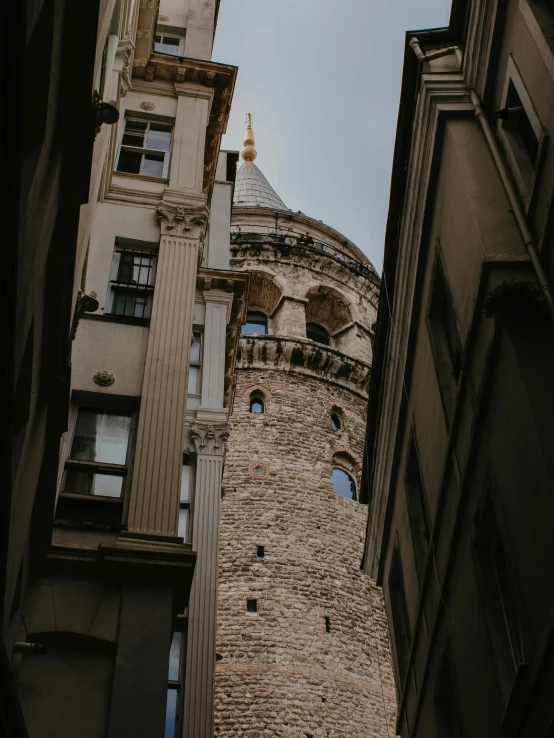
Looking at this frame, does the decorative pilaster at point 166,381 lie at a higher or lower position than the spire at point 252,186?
lower

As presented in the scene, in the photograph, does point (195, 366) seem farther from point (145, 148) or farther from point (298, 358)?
point (298, 358)

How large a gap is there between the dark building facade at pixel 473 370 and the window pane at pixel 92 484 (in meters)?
3.62

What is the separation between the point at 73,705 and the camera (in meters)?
8.71

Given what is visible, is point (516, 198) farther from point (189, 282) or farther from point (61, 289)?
point (189, 282)

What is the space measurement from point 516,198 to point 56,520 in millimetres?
5801

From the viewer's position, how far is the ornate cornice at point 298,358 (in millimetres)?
32875

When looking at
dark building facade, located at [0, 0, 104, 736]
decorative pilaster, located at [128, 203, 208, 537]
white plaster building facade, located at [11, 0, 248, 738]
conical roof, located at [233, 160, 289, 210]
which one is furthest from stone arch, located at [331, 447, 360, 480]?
conical roof, located at [233, 160, 289, 210]

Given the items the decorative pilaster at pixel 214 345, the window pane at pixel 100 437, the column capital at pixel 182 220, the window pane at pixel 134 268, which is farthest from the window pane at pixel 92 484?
the decorative pilaster at pixel 214 345

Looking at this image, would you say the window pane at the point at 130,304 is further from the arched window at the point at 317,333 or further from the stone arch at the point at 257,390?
the arched window at the point at 317,333

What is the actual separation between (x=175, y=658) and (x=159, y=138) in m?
8.62

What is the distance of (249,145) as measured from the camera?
190ft

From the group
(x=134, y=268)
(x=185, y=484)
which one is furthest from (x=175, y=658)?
(x=134, y=268)

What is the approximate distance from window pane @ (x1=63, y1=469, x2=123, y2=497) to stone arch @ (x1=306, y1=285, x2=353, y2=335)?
90.8ft

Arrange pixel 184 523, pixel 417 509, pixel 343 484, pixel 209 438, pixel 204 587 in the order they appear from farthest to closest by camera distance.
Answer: pixel 343 484 → pixel 209 438 → pixel 184 523 → pixel 204 587 → pixel 417 509
